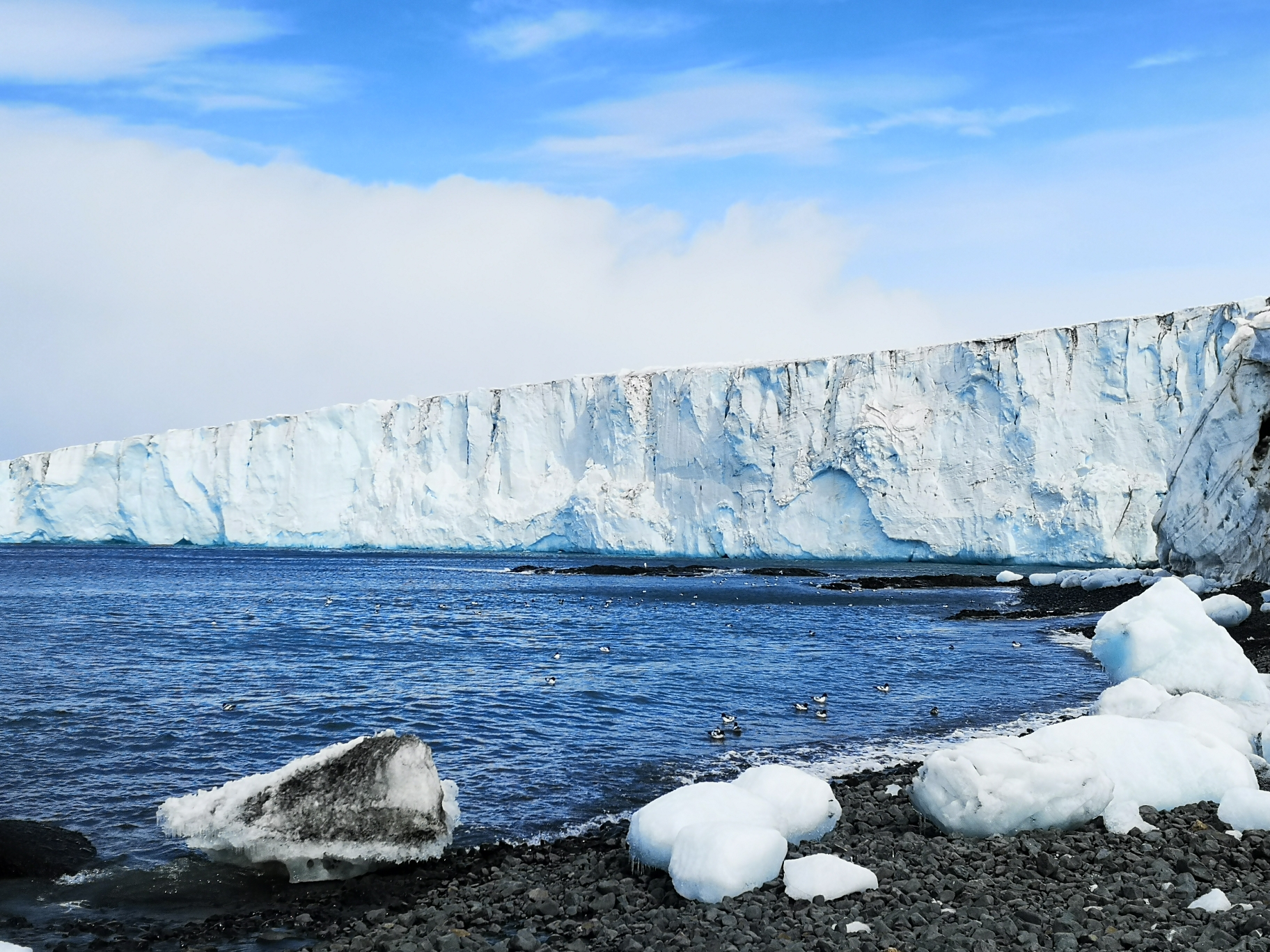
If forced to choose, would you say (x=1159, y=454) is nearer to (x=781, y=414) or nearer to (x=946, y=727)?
(x=781, y=414)

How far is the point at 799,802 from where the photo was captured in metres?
6.38

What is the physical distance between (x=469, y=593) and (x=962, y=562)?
24000 mm

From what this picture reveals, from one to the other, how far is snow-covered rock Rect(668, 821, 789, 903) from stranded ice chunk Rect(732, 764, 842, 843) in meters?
0.65

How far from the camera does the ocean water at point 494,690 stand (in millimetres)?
8641

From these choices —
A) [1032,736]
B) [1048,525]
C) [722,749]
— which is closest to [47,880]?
[722,749]

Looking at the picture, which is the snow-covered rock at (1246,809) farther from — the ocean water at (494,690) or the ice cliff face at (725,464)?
the ice cliff face at (725,464)

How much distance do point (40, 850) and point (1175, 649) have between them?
37.4 ft

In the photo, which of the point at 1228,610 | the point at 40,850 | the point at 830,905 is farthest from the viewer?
the point at 1228,610

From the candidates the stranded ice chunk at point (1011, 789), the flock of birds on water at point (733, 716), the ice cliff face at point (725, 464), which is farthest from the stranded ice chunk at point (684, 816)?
the ice cliff face at point (725, 464)

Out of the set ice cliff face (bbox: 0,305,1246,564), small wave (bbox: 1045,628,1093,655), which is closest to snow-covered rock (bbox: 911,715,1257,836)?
small wave (bbox: 1045,628,1093,655)

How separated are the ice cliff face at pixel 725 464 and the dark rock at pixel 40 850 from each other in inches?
1544

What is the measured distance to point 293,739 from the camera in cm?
1018

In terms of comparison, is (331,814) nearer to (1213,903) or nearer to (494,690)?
(1213,903)

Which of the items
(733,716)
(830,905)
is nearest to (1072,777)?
(830,905)
